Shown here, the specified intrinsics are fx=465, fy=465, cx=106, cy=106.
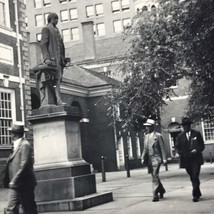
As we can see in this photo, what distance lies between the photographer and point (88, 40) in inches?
1875

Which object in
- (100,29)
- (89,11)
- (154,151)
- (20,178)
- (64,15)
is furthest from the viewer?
(64,15)

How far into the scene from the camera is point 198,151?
34.9ft

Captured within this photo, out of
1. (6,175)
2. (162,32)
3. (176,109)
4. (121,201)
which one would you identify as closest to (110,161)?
(176,109)

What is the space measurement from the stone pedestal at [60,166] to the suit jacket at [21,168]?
8.93ft

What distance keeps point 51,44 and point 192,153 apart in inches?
174

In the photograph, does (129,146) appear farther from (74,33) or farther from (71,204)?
(74,33)

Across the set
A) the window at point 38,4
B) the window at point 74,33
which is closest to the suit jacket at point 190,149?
the window at point 74,33

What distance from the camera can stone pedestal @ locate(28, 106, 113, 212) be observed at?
1061cm

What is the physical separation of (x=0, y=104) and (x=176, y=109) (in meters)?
23.2

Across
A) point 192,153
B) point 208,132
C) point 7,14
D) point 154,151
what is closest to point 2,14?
point 7,14

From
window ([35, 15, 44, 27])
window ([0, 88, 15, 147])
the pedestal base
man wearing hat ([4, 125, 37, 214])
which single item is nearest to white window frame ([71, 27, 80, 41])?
window ([35, 15, 44, 27])

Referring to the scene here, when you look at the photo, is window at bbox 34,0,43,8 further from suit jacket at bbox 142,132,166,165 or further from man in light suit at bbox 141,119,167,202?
suit jacket at bbox 142,132,166,165

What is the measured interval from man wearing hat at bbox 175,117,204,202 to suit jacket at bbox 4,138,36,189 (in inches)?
162

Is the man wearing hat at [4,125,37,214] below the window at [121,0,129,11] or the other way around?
below
